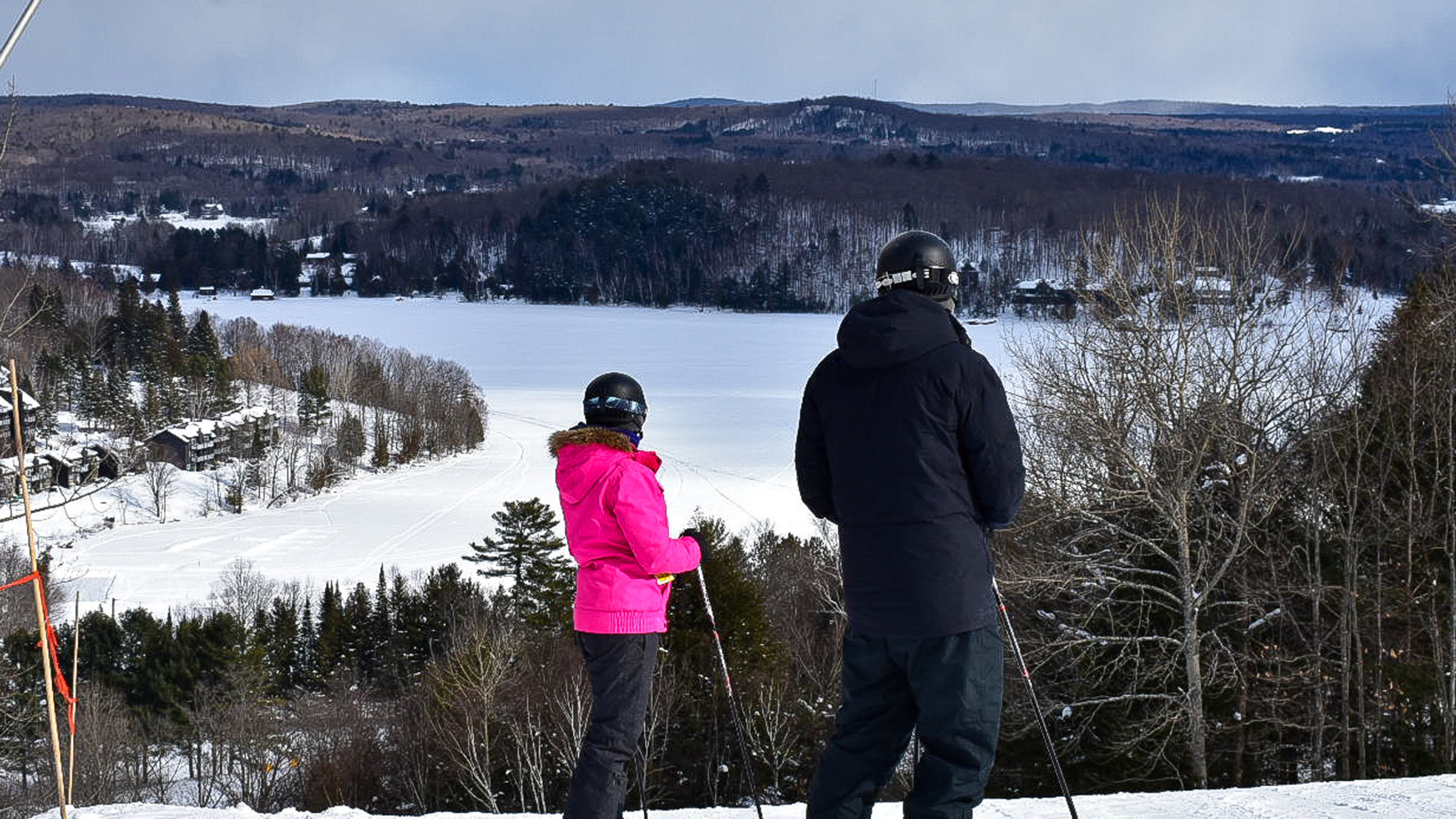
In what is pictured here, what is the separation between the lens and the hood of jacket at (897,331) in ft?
8.94

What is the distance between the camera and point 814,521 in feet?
147

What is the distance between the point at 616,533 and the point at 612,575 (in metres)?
0.13

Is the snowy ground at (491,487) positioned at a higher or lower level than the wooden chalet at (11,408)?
lower

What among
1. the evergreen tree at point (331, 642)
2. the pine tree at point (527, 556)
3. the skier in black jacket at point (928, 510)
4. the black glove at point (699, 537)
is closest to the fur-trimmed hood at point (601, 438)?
the black glove at point (699, 537)

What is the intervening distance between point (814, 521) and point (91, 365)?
55864 mm

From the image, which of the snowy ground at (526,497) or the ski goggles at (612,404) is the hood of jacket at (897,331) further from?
the snowy ground at (526,497)

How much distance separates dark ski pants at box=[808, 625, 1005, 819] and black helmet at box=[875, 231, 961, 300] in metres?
0.86

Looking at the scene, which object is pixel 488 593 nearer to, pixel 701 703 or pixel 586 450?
pixel 701 703

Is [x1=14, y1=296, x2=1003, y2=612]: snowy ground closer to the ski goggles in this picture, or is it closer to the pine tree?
the pine tree

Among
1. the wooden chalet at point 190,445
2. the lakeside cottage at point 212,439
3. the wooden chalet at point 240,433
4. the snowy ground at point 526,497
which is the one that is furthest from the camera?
the wooden chalet at point 240,433

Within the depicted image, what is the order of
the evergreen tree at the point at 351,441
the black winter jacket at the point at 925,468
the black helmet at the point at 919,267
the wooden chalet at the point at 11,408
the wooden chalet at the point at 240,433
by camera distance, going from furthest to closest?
the wooden chalet at the point at 240,433, the evergreen tree at the point at 351,441, the wooden chalet at the point at 11,408, the black helmet at the point at 919,267, the black winter jacket at the point at 925,468

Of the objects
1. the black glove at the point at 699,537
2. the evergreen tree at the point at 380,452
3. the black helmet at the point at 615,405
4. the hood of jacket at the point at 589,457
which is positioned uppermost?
the black helmet at the point at 615,405

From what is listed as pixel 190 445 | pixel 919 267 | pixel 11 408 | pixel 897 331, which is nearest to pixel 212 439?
pixel 190 445

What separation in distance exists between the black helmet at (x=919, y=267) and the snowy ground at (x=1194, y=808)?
2474 mm
